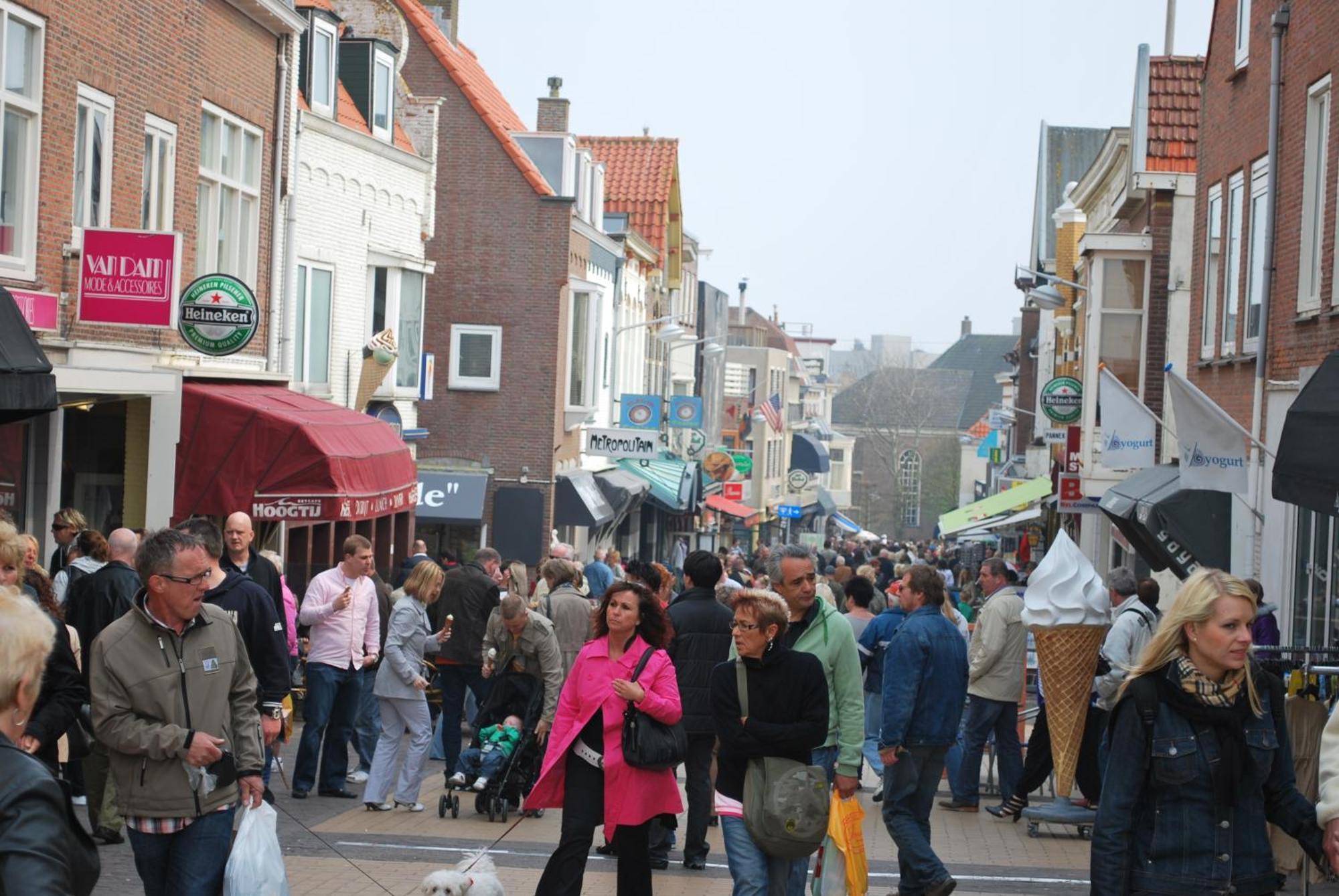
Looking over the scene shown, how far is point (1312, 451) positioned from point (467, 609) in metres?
5.94

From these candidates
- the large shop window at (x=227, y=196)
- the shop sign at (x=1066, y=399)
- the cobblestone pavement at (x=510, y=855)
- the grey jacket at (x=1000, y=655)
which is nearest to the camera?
the cobblestone pavement at (x=510, y=855)

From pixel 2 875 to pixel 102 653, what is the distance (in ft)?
9.48

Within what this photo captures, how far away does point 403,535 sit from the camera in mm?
27312

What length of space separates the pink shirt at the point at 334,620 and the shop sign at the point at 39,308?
3.60m

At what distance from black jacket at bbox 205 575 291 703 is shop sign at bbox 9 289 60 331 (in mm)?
5629

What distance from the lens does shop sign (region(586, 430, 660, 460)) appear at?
119 ft

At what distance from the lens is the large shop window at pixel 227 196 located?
1823 centimetres

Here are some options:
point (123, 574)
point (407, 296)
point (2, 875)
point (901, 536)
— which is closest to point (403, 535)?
point (407, 296)

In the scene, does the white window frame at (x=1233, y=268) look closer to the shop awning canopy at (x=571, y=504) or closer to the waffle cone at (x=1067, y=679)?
the waffle cone at (x=1067, y=679)

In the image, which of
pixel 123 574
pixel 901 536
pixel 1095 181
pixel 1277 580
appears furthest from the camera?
pixel 901 536

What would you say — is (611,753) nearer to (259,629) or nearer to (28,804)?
(259,629)

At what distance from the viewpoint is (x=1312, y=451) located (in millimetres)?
9688

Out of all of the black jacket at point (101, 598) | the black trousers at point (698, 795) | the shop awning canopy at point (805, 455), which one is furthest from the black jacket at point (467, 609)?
the shop awning canopy at point (805, 455)

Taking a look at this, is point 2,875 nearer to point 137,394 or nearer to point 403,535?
point 137,394
